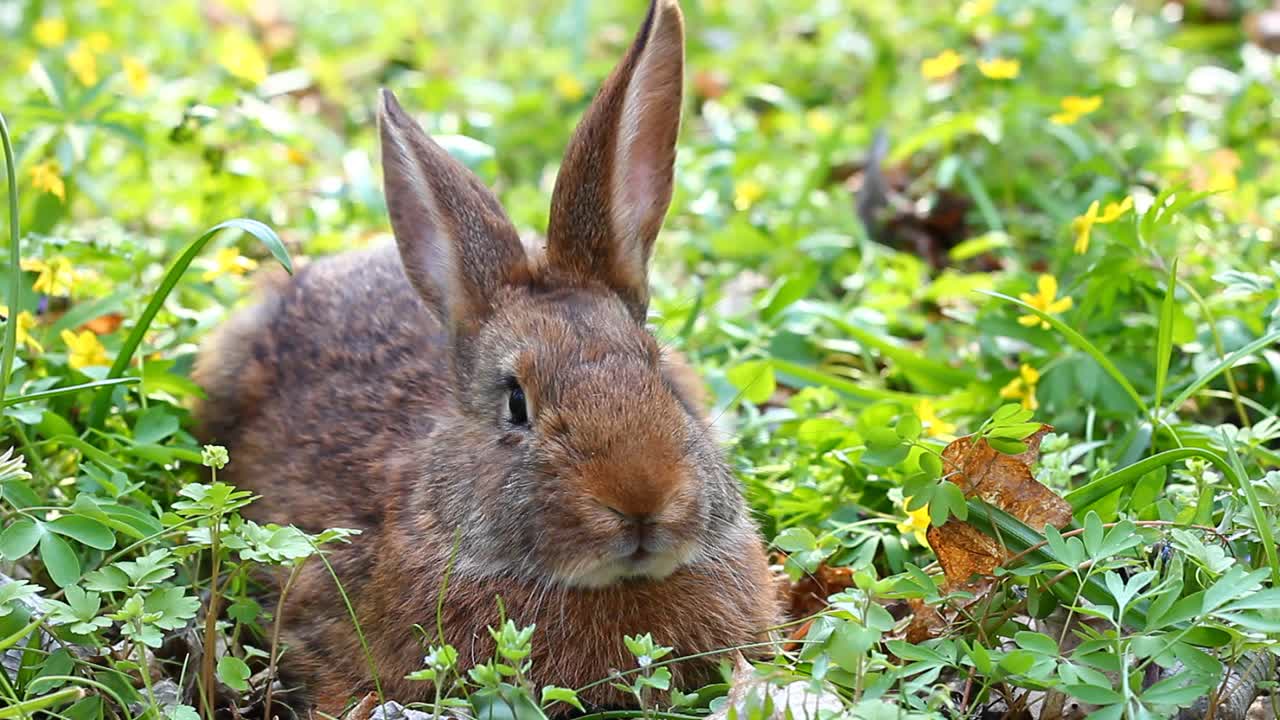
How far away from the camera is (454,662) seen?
3.14m

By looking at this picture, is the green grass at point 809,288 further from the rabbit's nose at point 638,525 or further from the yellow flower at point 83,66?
the rabbit's nose at point 638,525

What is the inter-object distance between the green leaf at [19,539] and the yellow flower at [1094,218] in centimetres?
309

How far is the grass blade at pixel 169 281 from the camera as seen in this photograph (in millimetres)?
3742

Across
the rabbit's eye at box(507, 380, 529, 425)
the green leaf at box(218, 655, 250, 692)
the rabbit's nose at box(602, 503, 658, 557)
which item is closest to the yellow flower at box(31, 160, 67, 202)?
the rabbit's eye at box(507, 380, 529, 425)

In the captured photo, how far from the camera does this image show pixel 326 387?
468 cm

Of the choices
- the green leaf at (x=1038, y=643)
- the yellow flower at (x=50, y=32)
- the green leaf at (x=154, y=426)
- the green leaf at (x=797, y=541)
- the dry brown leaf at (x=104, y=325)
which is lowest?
the green leaf at (x=797, y=541)

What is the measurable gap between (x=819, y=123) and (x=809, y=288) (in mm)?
1739

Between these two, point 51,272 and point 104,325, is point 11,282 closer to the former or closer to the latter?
point 51,272

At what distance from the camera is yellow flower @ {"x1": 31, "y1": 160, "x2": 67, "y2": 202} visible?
513cm

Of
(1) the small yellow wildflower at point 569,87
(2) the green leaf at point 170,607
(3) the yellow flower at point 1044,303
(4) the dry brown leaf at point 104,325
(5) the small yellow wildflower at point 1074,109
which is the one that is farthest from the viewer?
(1) the small yellow wildflower at point 569,87

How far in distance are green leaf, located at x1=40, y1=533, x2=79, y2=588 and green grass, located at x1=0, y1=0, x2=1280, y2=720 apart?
0.05ft

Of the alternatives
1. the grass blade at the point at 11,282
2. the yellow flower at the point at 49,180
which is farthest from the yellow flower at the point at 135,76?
the grass blade at the point at 11,282

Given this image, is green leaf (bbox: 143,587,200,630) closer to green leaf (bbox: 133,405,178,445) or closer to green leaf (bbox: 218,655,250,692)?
green leaf (bbox: 218,655,250,692)

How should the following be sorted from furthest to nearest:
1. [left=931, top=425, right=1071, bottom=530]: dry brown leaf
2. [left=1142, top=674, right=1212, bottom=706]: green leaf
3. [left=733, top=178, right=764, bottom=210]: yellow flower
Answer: [left=733, top=178, right=764, bottom=210]: yellow flower, [left=931, top=425, right=1071, bottom=530]: dry brown leaf, [left=1142, top=674, right=1212, bottom=706]: green leaf
